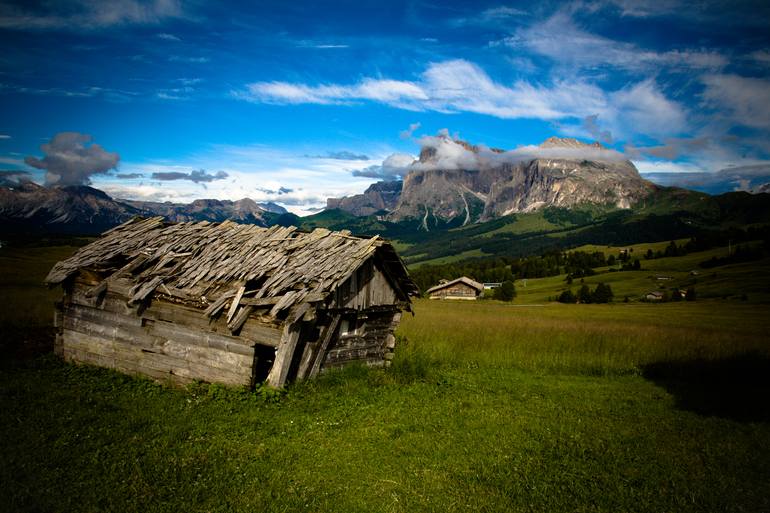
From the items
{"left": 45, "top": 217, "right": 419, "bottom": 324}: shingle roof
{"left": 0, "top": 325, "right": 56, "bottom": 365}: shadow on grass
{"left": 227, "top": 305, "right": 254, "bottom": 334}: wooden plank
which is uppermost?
{"left": 45, "top": 217, "right": 419, "bottom": 324}: shingle roof

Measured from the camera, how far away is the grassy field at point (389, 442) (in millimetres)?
7414

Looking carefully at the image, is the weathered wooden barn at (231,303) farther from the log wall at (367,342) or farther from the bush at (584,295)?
the bush at (584,295)

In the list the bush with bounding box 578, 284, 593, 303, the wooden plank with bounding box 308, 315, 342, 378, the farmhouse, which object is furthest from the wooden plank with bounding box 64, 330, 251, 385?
the farmhouse

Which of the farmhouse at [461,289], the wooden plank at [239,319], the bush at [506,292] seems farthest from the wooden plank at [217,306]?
the farmhouse at [461,289]

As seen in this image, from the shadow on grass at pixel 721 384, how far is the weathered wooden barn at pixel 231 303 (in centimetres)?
1011

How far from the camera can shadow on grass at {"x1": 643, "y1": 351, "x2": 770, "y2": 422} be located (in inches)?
514

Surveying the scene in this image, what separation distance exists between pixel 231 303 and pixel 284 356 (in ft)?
7.79

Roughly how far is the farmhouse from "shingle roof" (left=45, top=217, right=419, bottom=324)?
87.7m

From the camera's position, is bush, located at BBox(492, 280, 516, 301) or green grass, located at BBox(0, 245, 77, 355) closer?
green grass, located at BBox(0, 245, 77, 355)

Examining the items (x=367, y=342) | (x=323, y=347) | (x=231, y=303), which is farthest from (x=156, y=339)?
(x=367, y=342)

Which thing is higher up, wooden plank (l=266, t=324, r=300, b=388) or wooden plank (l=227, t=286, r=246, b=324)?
wooden plank (l=227, t=286, r=246, b=324)

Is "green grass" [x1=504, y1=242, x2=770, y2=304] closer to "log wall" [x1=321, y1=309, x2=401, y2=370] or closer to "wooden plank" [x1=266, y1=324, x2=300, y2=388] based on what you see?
"log wall" [x1=321, y1=309, x2=401, y2=370]

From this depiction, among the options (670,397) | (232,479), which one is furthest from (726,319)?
(232,479)

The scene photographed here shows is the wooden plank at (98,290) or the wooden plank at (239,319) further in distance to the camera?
the wooden plank at (98,290)
